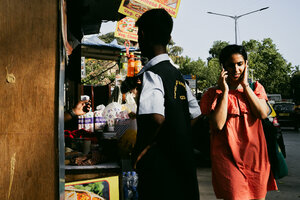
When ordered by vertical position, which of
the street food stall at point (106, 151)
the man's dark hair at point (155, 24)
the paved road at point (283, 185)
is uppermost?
the man's dark hair at point (155, 24)

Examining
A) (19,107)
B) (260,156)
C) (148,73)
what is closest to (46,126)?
(19,107)

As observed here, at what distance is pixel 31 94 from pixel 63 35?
0.42 metres

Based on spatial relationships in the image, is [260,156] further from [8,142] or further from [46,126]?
[8,142]

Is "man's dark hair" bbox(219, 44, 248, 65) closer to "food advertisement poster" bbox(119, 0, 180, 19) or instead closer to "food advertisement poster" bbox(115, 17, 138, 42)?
"food advertisement poster" bbox(119, 0, 180, 19)

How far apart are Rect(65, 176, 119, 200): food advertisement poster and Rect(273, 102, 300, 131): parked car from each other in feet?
52.2

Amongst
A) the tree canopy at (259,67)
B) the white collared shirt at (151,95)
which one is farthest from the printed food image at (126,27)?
the tree canopy at (259,67)

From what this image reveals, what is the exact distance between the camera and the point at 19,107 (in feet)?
5.40

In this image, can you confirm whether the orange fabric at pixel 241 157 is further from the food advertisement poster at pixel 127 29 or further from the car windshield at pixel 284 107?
the car windshield at pixel 284 107

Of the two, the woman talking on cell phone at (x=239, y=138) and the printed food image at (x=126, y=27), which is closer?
the woman talking on cell phone at (x=239, y=138)

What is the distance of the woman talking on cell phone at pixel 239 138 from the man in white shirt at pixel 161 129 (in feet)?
2.41

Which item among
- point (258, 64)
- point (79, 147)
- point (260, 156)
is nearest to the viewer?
point (260, 156)

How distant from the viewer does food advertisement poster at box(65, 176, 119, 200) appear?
2607 mm

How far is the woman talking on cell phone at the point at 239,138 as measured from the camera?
2238 mm

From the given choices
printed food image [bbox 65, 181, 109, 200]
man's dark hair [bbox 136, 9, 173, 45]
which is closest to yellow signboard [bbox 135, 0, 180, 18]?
man's dark hair [bbox 136, 9, 173, 45]
